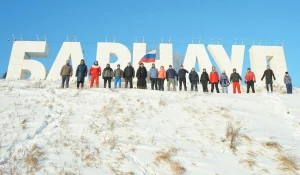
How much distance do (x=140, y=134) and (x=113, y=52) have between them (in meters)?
16.4

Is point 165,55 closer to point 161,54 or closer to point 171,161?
point 161,54

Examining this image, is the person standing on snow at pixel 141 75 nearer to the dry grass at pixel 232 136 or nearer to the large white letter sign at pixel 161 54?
the large white letter sign at pixel 161 54

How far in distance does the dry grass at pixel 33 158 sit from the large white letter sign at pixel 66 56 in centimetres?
1674

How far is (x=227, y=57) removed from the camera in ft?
79.6

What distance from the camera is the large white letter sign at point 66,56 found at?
22.9 m

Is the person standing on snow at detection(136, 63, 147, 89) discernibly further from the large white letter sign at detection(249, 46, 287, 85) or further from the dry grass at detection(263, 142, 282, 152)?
the large white letter sign at detection(249, 46, 287, 85)

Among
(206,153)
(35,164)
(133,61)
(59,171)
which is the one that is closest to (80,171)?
(59,171)

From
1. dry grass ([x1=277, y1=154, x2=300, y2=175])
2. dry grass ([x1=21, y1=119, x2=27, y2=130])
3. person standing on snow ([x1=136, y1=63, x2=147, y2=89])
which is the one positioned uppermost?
person standing on snow ([x1=136, y1=63, x2=147, y2=89])

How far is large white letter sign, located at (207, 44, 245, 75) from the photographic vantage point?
23984 mm

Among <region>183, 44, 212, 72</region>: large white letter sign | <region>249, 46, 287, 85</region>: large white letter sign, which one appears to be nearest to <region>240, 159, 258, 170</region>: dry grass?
<region>183, 44, 212, 72</region>: large white letter sign

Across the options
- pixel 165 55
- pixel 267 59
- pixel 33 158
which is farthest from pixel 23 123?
pixel 267 59

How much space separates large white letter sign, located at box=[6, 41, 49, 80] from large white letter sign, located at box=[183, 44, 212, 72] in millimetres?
10295

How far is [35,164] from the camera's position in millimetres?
6043

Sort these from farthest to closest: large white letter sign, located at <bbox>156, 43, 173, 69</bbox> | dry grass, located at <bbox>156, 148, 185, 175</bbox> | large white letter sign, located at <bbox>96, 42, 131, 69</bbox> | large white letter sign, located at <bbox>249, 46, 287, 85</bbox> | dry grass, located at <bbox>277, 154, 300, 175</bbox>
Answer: large white letter sign, located at <bbox>249, 46, 287, 85</bbox>, large white letter sign, located at <bbox>96, 42, 131, 69</bbox>, large white letter sign, located at <bbox>156, 43, 173, 69</bbox>, dry grass, located at <bbox>277, 154, 300, 175</bbox>, dry grass, located at <bbox>156, 148, 185, 175</bbox>
